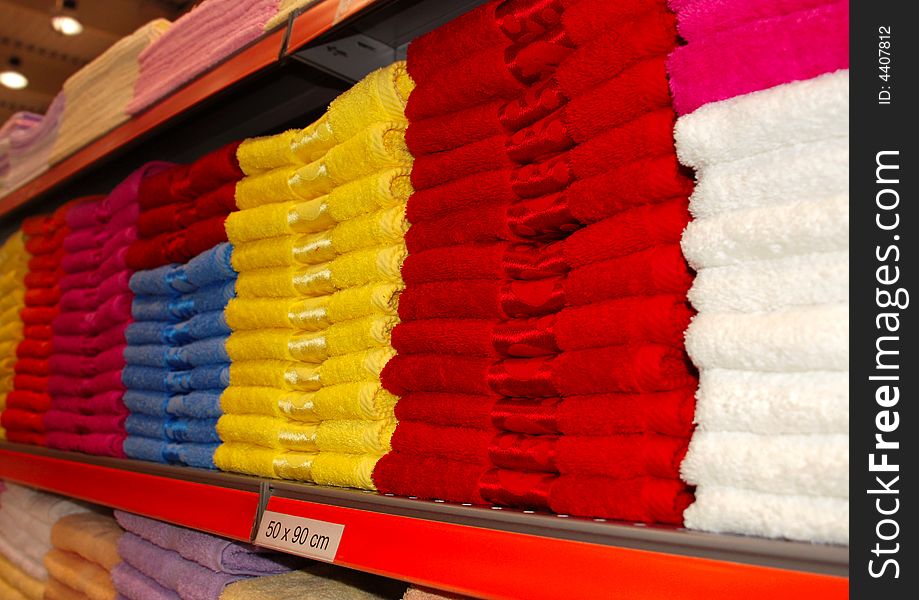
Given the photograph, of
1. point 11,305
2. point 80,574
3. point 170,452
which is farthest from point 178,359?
point 11,305

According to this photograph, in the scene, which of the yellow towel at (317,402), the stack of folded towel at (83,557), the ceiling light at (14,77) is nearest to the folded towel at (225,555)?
the yellow towel at (317,402)

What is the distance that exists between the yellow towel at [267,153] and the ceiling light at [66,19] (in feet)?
5.32

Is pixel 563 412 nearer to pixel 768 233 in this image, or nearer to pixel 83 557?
pixel 768 233

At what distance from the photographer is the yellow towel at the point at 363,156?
113 cm

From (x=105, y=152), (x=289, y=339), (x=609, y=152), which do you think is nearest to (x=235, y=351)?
(x=289, y=339)

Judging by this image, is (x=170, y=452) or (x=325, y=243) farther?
(x=170, y=452)

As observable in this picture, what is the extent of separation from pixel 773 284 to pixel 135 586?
143 centimetres

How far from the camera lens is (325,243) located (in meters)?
1.25

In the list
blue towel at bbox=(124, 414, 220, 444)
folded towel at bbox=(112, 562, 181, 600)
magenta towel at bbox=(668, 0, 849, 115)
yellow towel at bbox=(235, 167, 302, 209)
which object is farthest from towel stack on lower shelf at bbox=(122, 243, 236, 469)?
magenta towel at bbox=(668, 0, 849, 115)

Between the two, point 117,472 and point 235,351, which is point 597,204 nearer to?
point 235,351

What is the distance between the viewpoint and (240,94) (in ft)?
5.44

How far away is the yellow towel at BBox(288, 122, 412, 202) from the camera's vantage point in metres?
1.13

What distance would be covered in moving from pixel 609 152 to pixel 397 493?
51cm

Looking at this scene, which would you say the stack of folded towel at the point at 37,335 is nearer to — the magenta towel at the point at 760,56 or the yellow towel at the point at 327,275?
the yellow towel at the point at 327,275
